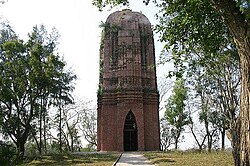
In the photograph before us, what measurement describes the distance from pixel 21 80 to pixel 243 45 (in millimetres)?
19307

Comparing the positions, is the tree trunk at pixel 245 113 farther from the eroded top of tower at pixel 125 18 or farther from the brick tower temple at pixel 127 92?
the eroded top of tower at pixel 125 18

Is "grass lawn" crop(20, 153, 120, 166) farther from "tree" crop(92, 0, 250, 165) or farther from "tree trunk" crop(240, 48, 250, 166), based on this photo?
"tree trunk" crop(240, 48, 250, 166)

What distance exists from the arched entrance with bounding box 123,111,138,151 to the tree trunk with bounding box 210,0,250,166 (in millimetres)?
20512

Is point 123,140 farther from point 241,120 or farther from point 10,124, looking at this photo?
point 241,120

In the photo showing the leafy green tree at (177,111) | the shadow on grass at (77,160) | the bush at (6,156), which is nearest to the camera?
the bush at (6,156)

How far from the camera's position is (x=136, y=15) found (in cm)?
3080

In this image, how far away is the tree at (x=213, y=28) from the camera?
7.05 meters

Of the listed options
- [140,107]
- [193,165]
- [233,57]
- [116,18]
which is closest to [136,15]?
[116,18]

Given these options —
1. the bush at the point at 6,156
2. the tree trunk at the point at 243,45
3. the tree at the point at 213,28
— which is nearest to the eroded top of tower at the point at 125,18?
the bush at the point at 6,156

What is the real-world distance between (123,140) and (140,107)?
2893 mm

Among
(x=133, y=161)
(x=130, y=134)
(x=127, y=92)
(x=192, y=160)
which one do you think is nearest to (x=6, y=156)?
(x=133, y=161)

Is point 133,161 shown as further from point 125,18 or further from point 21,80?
point 125,18

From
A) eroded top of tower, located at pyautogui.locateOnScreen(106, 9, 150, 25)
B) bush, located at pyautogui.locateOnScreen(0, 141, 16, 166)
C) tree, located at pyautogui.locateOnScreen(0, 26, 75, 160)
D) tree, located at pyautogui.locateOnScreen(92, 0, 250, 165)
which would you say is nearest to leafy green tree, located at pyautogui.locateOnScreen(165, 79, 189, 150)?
eroded top of tower, located at pyautogui.locateOnScreen(106, 9, 150, 25)

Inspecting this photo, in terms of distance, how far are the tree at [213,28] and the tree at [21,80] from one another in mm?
14755
